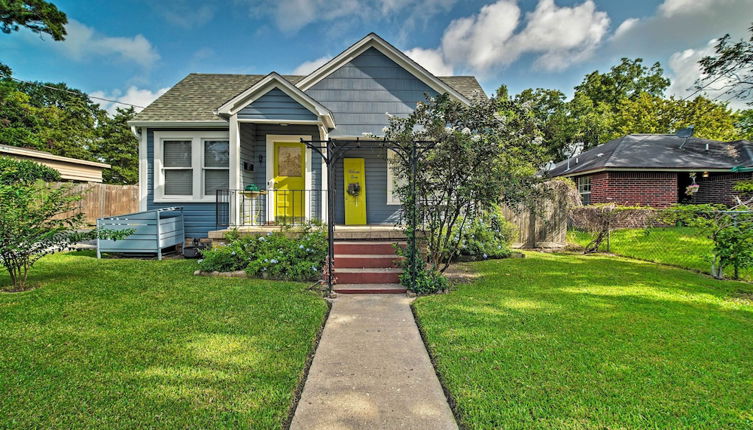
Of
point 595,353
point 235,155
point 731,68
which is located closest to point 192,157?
point 235,155

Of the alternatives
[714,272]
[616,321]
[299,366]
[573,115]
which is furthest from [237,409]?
[573,115]

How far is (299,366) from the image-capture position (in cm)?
267

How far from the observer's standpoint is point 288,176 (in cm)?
801

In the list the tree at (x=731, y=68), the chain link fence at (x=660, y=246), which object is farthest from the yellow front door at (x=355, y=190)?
the tree at (x=731, y=68)

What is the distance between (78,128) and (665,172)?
125ft

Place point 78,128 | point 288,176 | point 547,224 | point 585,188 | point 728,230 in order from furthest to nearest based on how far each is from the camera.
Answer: point 78,128
point 585,188
point 547,224
point 288,176
point 728,230

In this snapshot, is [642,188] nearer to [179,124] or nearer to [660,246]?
[660,246]

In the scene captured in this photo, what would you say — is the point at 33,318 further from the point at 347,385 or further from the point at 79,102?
the point at 79,102

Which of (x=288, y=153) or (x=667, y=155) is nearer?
(x=288, y=153)

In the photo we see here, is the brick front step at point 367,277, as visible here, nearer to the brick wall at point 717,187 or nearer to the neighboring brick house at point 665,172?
the neighboring brick house at point 665,172

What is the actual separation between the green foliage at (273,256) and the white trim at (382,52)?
4.18 m

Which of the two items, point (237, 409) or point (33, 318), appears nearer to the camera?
point (237, 409)

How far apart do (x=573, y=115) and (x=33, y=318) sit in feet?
92.8

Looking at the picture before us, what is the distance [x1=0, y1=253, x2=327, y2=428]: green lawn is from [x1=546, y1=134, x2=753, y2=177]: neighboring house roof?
1314 cm
